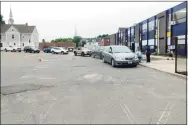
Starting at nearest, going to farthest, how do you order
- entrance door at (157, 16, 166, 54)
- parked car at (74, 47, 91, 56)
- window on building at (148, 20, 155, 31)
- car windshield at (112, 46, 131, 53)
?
car windshield at (112, 46, 131, 53) < parked car at (74, 47, 91, 56) < entrance door at (157, 16, 166, 54) < window on building at (148, 20, 155, 31)

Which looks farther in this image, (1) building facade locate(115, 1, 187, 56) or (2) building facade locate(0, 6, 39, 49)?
(2) building facade locate(0, 6, 39, 49)

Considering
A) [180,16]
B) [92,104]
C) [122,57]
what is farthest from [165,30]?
[92,104]

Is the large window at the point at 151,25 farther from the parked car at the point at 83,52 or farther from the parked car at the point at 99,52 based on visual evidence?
the parked car at the point at 99,52

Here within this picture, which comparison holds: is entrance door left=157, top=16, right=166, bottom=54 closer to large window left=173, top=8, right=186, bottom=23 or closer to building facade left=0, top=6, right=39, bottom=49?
large window left=173, top=8, right=186, bottom=23

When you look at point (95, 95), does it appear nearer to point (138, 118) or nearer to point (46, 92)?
point (46, 92)

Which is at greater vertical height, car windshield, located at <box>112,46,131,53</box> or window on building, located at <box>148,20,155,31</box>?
window on building, located at <box>148,20,155,31</box>

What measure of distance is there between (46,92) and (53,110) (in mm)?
2592

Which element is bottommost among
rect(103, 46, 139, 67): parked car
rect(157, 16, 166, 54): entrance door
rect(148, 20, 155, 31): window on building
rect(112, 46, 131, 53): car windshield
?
rect(103, 46, 139, 67): parked car

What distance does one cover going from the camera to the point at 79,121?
555 centimetres

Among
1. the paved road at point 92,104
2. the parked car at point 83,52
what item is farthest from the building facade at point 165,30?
the paved road at point 92,104

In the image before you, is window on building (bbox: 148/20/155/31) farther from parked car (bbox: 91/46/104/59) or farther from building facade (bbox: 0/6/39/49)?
building facade (bbox: 0/6/39/49)

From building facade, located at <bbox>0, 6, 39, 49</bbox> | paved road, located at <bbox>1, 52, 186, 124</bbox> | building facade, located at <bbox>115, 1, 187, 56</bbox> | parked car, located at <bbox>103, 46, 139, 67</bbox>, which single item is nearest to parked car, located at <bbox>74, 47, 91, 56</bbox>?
building facade, located at <bbox>115, 1, 187, 56</bbox>

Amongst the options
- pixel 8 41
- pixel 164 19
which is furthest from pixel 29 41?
pixel 164 19

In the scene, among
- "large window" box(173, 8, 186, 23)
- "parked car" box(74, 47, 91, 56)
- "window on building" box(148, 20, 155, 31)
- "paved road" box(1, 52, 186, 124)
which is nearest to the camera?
"paved road" box(1, 52, 186, 124)
